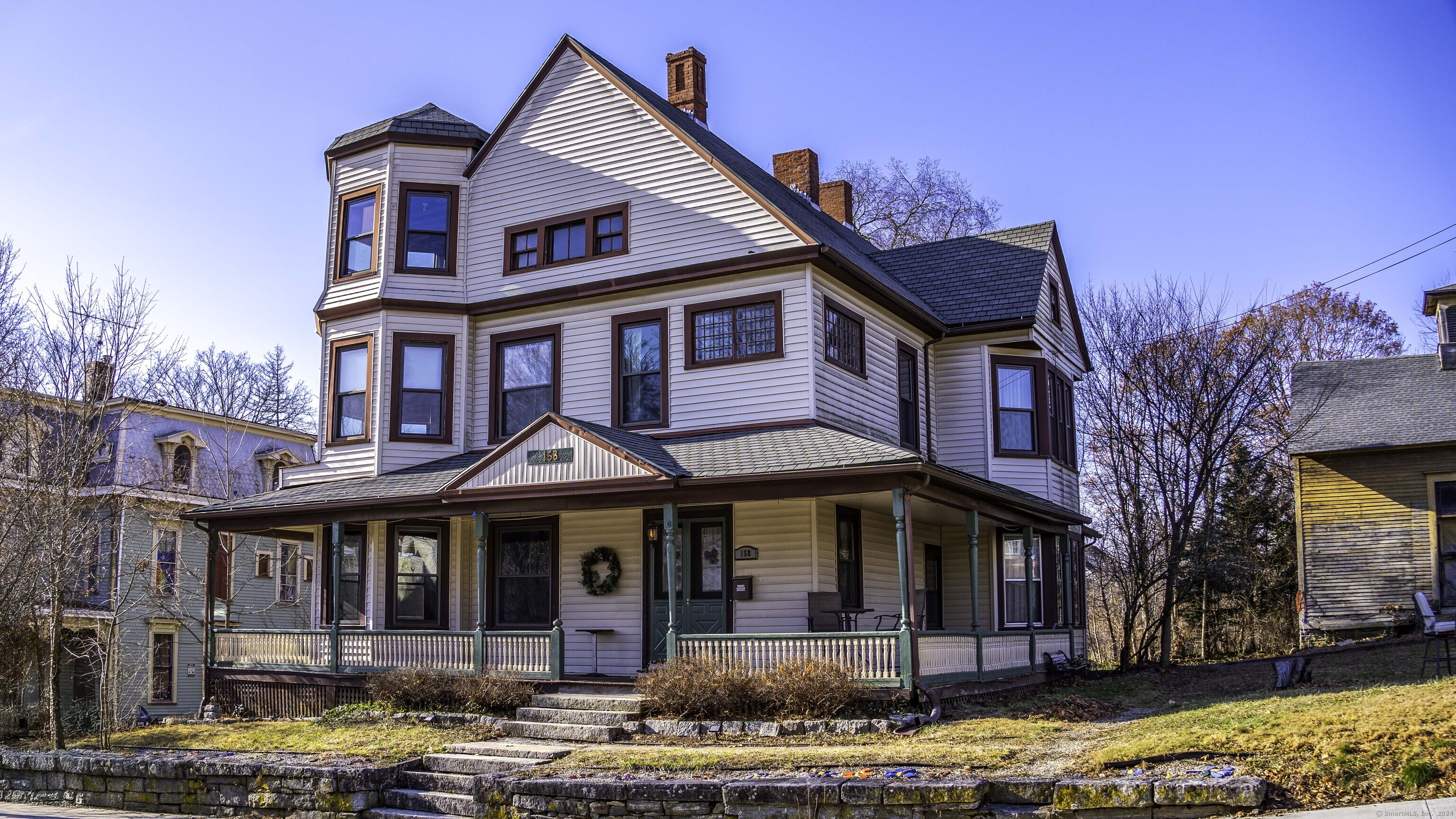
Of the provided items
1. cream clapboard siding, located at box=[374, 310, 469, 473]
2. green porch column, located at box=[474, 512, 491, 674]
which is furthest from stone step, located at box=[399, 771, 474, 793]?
cream clapboard siding, located at box=[374, 310, 469, 473]

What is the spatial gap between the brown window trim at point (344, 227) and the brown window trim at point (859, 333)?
7.91m

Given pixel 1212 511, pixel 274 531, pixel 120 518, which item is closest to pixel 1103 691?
pixel 1212 511

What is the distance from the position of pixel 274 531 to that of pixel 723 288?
941 cm

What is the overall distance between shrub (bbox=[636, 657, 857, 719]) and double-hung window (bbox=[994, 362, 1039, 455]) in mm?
8329

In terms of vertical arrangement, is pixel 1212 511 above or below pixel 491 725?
above

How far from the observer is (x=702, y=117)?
24016 millimetres

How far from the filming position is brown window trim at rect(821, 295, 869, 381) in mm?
17484

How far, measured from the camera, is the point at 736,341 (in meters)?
17.7

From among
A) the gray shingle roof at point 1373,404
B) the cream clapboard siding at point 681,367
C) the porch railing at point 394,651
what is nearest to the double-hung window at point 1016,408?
the cream clapboard siding at point 681,367

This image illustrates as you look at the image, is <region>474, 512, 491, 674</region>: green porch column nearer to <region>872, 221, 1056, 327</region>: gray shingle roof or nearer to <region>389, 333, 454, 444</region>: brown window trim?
<region>389, 333, 454, 444</region>: brown window trim

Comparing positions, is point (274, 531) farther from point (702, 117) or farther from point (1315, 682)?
point (1315, 682)

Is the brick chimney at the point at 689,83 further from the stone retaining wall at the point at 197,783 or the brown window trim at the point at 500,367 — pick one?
the stone retaining wall at the point at 197,783

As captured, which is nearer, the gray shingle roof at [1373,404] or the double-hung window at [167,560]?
the gray shingle roof at [1373,404]

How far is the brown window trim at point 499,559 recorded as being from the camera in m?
18.2
